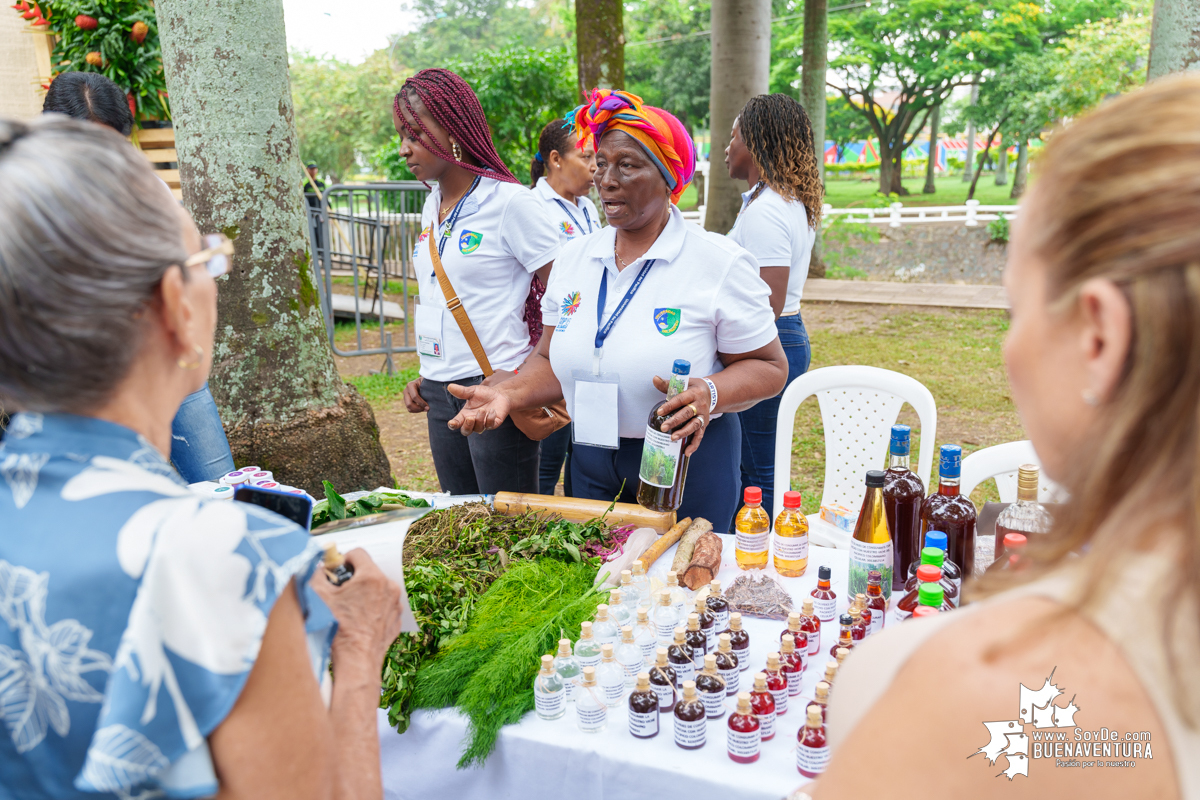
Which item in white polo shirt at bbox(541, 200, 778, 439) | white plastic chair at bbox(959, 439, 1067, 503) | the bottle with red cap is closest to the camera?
the bottle with red cap

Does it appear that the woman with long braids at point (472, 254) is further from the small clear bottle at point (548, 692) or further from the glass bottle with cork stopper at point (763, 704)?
the glass bottle with cork stopper at point (763, 704)

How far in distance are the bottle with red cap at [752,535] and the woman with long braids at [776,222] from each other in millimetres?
1622

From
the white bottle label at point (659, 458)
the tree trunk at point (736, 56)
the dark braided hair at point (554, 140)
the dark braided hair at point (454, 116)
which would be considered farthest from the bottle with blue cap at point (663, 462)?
the tree trunk at point (736, 56)

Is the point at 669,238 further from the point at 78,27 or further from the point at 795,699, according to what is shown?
the point at 78,27

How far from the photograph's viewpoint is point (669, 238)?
2.67 m

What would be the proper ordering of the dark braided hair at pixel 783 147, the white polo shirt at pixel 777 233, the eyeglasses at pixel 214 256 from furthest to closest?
the dark braided hair at pixel 783 147
the white polo shirt at pixel 777 233
the eyeglasses at pixel 214 256

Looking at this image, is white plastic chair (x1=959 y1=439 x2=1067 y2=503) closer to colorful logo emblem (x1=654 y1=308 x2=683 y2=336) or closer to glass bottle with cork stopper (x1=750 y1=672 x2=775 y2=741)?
colorful logo emblem (x1=654 y1=308 x2=683 y2=336)

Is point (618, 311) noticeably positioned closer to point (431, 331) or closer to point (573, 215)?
point (431, 331)

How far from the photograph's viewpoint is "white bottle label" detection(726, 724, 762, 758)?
1546mm

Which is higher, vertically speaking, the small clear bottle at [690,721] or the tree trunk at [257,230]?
the tree trunk at [257,230]

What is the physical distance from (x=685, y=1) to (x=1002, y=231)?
2164cm

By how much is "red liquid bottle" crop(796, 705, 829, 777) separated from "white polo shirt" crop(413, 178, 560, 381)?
2.10 m

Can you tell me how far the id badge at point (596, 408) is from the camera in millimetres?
2605

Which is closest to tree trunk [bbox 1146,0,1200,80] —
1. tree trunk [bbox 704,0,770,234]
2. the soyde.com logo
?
the soyde.com logo
